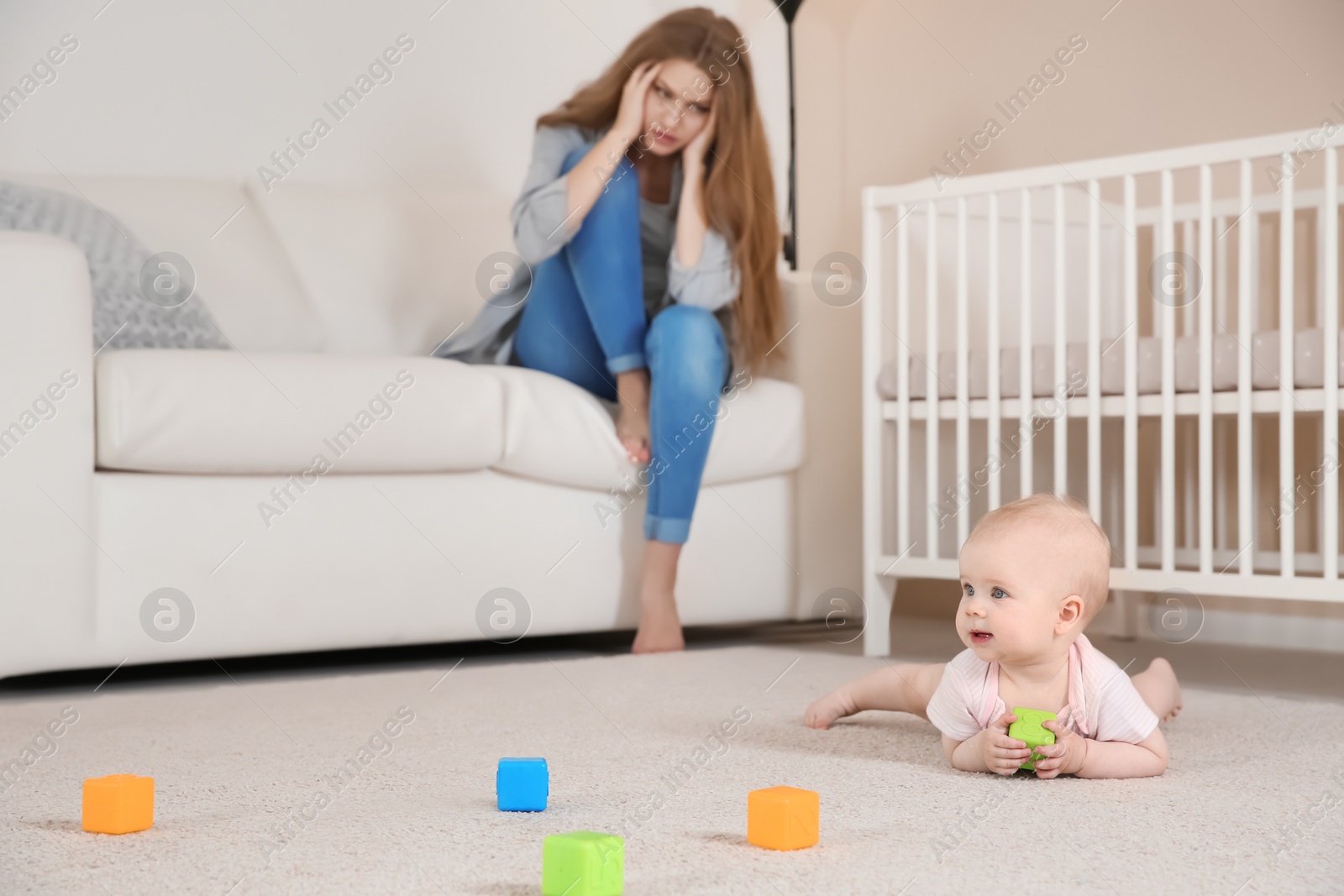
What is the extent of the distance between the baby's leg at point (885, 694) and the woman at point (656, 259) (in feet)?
2.14

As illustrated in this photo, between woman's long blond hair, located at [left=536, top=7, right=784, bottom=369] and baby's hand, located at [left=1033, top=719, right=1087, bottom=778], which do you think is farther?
woman's long blond hair, located at [left=536, top=7, right=784, bottom=369]

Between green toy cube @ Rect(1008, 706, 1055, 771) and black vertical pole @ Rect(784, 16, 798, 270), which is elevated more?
black vertical pole @ Rect(784, 16, 798, 270)

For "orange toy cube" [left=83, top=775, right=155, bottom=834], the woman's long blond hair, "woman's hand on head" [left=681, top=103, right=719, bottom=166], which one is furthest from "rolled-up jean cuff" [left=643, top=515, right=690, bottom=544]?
"orange toy cube" [left=83, top=775, right=155, bottom=834]

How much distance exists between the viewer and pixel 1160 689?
120 cm

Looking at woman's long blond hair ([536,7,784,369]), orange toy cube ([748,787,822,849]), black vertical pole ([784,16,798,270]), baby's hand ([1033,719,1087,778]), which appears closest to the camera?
orange toy cube ([748,787,822,849])

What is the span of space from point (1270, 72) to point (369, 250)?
5.46 feet

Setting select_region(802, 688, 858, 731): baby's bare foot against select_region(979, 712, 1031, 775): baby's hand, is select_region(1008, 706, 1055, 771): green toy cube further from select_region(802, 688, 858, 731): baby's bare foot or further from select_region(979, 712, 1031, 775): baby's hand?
select_region(802, 688, 858, 731): baby's bare foot

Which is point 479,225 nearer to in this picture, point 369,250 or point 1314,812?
point 369,250

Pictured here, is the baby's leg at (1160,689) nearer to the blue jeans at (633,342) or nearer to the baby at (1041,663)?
the baby at (1041,663)

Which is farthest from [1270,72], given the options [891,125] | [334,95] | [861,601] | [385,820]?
[385,820]

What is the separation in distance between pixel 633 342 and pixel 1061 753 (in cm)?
110

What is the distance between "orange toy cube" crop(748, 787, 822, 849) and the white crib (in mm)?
889

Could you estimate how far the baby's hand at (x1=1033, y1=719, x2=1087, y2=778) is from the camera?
95 centimetres

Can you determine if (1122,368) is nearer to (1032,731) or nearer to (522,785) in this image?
(1032,731)
